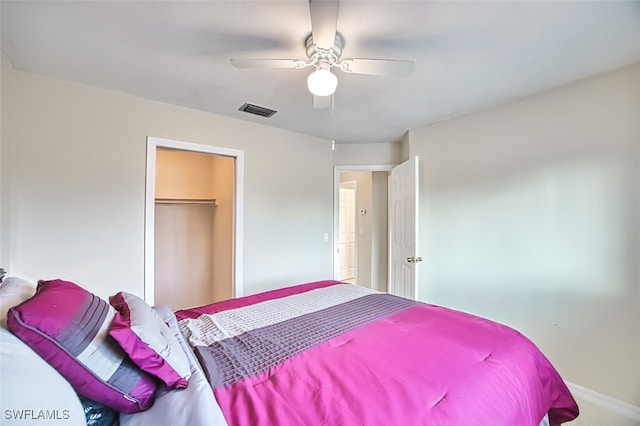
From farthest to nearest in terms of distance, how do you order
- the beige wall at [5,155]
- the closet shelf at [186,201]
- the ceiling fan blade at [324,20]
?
the closet shelf at [186,201] → the beige wall at [5,155] → the ceiling fan blade at [324,20]

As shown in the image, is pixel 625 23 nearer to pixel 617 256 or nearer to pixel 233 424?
pixel 617 256

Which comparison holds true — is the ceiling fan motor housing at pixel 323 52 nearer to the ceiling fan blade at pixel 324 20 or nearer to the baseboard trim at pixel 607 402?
the ceiling fan blade at pixel 324 20

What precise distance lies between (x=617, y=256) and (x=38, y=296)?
304 centimetres

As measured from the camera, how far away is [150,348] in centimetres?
85

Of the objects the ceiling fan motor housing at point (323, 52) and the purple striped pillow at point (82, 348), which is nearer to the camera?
the purple striped pillow at point (82, 348)

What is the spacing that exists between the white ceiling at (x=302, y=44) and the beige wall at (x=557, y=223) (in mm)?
268

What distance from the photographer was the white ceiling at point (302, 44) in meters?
1.37

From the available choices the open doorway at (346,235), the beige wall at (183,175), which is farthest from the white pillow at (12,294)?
the open doorway at (346,235)

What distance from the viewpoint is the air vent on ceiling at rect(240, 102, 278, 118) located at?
2605 millimetres

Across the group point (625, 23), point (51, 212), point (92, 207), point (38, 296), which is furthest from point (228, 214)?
point (625, 23)

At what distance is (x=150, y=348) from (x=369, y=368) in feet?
2.46

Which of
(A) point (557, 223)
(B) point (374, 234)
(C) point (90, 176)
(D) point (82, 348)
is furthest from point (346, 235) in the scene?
(D) point (82, 348)

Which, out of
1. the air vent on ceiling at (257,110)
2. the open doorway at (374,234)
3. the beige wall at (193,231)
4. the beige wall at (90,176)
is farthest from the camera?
the open doorway at (374,234)

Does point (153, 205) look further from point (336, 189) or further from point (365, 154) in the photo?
point (365, 154)
